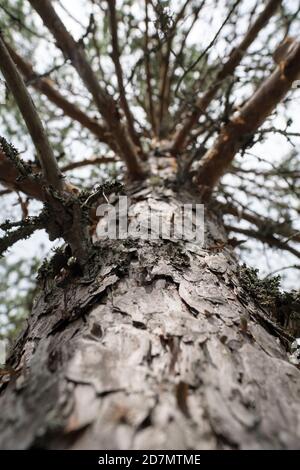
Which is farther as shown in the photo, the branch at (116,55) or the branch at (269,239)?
the branch at (269,239)

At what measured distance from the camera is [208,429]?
687mm

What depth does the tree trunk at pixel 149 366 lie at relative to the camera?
26.6 inches

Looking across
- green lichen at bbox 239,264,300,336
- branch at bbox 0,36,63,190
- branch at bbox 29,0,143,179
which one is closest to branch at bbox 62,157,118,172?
branch at bbox 29,0,143,179

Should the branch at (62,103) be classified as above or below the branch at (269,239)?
above

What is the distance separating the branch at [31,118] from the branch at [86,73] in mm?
692

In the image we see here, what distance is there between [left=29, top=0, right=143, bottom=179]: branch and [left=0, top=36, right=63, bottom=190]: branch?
2.27ft

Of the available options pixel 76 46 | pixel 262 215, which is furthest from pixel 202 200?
pixel 76 46

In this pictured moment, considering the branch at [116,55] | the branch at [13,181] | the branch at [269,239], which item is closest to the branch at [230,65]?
the branch at [116,55]

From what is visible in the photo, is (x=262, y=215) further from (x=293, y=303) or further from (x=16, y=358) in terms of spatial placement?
(x=16, y=358)

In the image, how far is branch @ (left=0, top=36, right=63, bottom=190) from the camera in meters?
1.34

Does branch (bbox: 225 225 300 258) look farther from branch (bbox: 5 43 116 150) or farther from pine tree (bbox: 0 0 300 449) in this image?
branch (bbox: 5 43 116 150)

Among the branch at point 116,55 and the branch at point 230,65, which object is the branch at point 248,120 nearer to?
the branch at point 230,65

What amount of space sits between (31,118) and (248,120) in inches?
61.2

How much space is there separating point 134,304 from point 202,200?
1.53 meters
